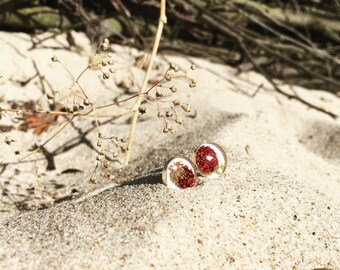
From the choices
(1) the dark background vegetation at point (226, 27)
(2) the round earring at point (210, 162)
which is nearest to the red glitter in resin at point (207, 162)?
(2) the round earring at point (210, 162)

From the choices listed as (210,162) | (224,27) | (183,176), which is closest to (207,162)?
(210,162)

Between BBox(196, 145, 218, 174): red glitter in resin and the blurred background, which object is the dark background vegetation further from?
BBox(196, 145, 218, 174): red glitter in resin

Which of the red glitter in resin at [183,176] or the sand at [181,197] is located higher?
the red glitter in resin at [183,176]

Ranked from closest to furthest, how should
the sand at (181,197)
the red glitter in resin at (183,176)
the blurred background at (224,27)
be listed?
the sand at (181,197)
the red glitter in resin at (183,176)
the blurred background at (224,27)

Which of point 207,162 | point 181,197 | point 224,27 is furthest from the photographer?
point 224,27

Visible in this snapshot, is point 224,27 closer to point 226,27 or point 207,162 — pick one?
point 226,27

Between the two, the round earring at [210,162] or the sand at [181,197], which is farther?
the round earring at [210,162]

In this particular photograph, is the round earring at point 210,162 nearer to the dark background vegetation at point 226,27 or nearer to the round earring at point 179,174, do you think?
the round earring at point 179,174
